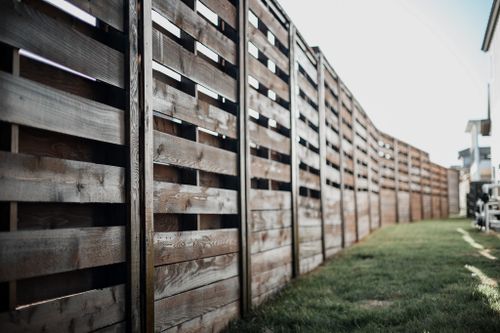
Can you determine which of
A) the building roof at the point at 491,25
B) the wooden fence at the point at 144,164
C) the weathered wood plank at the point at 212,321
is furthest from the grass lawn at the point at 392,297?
the building roof at the point at 491,25

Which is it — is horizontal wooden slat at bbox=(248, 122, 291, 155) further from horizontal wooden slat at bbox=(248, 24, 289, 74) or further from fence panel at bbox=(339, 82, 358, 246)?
fence panel at bbox=(339, 82, 358, 246)

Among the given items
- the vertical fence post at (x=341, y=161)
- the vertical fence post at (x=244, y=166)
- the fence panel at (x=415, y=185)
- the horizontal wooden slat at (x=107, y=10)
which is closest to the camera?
the horizontal wooden slat at (x=107, y=10)

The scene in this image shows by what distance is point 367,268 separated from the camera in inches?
197

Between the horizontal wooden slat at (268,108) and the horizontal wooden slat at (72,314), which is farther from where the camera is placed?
the horizontal wooden slat at (268,108)

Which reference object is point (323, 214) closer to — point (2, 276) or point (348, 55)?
point (2, 276)

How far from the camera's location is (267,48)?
398cm

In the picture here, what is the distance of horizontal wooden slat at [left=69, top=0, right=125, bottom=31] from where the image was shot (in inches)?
70.2

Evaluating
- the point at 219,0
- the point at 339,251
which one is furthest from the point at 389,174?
the point at 219,0

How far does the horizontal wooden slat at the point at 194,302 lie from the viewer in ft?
7.37

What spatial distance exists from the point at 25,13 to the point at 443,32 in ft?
60.5


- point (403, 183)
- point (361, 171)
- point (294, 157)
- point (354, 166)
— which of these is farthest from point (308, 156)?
point (403, 183)

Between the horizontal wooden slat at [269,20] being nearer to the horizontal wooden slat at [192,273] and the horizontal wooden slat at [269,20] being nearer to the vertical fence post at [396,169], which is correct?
the horizontal wooden slat at [192,273]

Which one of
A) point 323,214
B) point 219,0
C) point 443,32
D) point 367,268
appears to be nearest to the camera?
point 219,0

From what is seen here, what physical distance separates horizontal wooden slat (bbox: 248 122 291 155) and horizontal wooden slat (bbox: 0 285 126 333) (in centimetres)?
187
